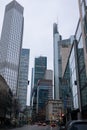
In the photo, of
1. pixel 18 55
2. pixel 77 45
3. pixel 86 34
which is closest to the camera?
pixel 86 34

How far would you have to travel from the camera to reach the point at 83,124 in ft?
19.5

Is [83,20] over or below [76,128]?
over

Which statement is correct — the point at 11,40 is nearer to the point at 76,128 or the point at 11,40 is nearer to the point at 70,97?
the point at 70,97

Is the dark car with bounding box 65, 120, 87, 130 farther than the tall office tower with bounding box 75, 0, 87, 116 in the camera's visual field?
No

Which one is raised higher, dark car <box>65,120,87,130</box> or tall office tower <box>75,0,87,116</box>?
tall office tower <box>75,0,87,116</box>

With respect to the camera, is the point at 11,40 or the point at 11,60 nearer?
the point at 11,60

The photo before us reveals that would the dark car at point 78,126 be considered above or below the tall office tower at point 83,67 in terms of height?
below

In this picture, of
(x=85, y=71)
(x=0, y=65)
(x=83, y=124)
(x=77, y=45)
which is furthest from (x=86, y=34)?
(x=0, y=65)

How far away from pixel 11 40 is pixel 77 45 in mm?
157061

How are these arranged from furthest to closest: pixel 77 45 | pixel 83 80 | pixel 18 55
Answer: pixel 18 55
pixel 77 45
pixel 83 80

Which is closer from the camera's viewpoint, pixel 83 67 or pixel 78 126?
pixel 78 126

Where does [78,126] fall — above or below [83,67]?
below

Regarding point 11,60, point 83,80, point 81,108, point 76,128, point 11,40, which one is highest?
point 11,40

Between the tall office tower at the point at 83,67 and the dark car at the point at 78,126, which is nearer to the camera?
the dark car at the point at 78,126
